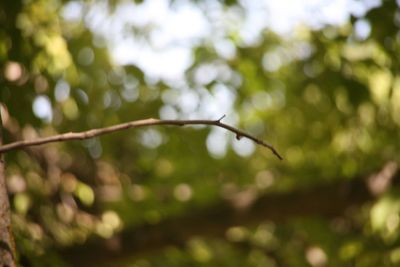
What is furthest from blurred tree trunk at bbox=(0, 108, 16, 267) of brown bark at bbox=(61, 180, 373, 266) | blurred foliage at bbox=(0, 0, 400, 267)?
brown bark at bbox=(61, 180, 373, 266)

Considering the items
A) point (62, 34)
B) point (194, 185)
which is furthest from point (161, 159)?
point (62, 34)

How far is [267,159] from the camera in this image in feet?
16.7

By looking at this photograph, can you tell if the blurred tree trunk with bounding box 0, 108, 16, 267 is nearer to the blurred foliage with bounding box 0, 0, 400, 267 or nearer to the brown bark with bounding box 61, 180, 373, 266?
the blurred foliage with bounding box 0, 0, 400, 267

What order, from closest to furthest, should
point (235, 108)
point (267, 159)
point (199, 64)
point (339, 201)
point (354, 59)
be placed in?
point (339, 201) < point (354, 59) < point (199, 64) < point (235, 108) < point (267, 159)

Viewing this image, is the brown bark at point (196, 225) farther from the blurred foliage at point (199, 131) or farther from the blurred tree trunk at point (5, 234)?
the blurred tree trunk at point (5, 234)

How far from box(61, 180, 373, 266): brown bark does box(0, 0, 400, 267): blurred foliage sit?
0.30ft

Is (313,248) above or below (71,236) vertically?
above

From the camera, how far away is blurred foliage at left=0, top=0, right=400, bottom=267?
3.31 m

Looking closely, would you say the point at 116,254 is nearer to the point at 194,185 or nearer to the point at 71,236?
the point at 71,236

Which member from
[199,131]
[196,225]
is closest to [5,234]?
[196,225]

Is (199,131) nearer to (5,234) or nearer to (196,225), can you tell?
(196,225)

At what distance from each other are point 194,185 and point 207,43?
87cm

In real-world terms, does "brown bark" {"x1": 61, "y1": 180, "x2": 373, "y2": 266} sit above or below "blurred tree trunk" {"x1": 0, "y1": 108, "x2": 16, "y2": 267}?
above

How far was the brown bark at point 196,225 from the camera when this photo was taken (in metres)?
3.44
